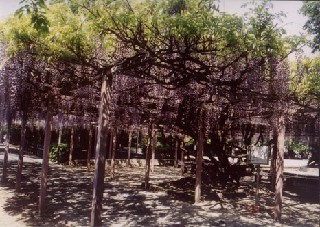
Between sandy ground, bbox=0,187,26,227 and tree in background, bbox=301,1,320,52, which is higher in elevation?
tree in background, bbox=301,1,320,52

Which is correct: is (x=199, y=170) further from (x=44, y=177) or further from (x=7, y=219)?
(x=7, y=219)

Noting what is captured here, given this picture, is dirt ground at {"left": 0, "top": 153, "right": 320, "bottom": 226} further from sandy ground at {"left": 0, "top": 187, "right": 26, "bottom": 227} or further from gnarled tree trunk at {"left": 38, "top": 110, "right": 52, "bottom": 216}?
gnarled tree trunk at {"left": 38, "top": 110, "right": 52, "bottom": 216}

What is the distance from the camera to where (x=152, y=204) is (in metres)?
11.2

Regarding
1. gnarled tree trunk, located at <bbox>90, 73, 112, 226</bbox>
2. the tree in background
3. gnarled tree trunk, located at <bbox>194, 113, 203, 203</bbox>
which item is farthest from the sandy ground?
the tree in background

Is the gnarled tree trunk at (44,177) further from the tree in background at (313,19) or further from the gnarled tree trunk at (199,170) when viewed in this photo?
the tree in background at (313,19)

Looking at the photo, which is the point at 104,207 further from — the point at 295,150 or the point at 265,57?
the point at 295,150

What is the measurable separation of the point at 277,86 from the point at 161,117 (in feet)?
20.0

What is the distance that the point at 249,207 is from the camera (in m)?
11.2

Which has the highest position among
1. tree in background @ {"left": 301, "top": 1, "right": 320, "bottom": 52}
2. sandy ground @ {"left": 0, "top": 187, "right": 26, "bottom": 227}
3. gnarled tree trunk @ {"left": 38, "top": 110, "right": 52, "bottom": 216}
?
tree in background @ {"left": 301, "top": 1, "right": 320, "bottom": 52}

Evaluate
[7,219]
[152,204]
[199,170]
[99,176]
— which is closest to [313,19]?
[199,170]

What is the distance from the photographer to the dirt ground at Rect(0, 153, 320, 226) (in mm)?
8938

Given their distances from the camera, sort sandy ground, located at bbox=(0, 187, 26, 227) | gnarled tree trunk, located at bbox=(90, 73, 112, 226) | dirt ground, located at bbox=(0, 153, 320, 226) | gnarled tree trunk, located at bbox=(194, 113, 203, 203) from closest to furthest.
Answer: gnarled tree trunk, located at bbox=(90, 73, 112, 226)
sandy ground, located at bbox=(0, 187, 26, 227)
dirt ground, located at bbox=(0, 153, 320, 226)
gnarled tree trunk, located at bbox=(194, 113, 203, 203)

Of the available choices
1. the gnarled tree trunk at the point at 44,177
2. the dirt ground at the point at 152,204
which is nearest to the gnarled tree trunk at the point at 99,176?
the dirt ground at the point at 152,204

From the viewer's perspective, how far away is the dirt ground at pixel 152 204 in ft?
29.3
